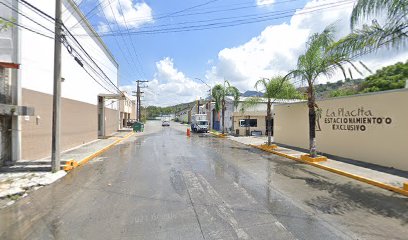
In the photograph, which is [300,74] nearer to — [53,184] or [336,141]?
[336,141]

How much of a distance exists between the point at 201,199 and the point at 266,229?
2.27 metres

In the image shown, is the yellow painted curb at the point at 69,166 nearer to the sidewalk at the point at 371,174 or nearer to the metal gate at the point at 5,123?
the metal gate at the point at 5,123

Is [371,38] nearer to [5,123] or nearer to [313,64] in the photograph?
[313,64]

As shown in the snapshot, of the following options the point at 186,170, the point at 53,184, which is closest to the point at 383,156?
the point at 186,170

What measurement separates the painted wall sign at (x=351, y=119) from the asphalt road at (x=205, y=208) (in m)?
4.15

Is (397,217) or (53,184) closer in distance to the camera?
(397,217)

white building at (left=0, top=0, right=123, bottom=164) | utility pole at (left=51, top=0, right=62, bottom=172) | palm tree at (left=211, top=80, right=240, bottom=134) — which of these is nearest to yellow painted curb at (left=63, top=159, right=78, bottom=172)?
utility pole at (left=51, top=0, right=62, bottom=172)

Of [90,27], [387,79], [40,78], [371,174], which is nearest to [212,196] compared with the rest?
[371,174]

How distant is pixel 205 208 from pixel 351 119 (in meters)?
10.9

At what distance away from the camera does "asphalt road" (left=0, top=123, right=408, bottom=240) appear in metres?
4.94

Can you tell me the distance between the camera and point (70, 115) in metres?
16.7

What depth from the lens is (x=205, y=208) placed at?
617 centimetres

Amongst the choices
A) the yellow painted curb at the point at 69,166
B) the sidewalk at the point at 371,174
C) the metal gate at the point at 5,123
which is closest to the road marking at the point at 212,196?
the yellow painted curb at the point at 69,166

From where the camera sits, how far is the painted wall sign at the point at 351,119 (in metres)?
11.9
